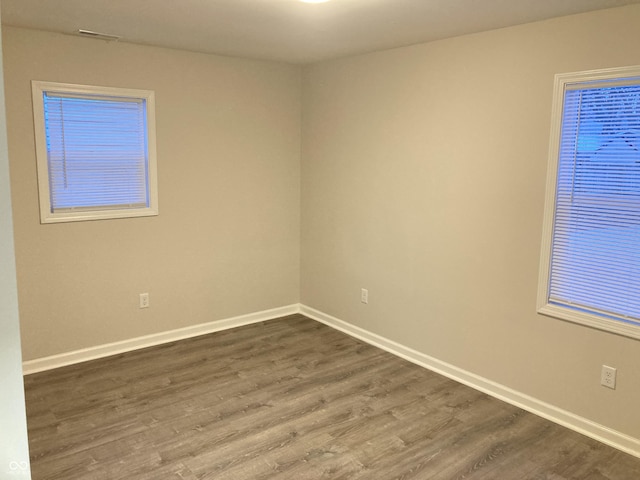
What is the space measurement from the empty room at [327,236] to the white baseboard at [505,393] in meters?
0.02

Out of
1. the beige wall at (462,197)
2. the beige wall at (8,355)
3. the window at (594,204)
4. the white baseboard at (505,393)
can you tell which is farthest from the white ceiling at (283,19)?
the white baseboard at (505,393)

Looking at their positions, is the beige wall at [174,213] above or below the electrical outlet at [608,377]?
above

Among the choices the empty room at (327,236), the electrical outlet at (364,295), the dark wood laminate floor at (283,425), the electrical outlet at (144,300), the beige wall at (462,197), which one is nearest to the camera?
the dark wood laminate floor at (283,425)

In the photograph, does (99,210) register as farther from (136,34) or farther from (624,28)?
(624,28)

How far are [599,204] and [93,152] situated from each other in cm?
342

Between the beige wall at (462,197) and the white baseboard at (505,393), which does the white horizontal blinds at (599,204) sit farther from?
the white baseboard at (505,393)

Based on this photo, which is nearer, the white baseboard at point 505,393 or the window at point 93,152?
the white baseboard at point 505,393

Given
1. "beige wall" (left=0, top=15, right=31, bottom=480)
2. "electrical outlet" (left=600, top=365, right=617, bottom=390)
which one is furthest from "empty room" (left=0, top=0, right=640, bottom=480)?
"beige wall" (left=0, top=15, right=31, bottom=480)

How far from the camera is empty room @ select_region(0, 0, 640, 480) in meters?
2.77

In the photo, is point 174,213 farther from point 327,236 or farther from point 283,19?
point 283,19

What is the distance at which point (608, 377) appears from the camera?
9.38 ft

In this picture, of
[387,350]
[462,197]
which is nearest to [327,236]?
[387,350]

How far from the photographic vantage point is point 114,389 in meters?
3.46

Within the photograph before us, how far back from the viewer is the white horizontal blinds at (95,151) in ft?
11.9
